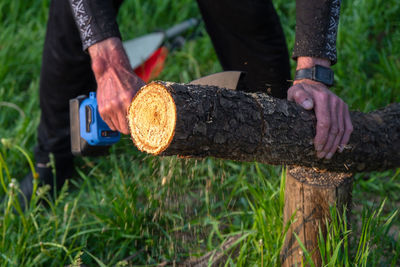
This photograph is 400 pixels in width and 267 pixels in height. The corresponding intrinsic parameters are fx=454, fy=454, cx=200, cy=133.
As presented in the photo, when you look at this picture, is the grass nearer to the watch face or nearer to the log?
the log

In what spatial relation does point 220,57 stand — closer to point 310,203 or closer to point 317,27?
point 317,27

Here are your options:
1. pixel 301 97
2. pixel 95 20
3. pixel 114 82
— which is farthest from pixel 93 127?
pixel 301 97

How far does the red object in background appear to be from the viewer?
3.17 meters

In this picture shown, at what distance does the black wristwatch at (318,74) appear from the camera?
5.23 ft

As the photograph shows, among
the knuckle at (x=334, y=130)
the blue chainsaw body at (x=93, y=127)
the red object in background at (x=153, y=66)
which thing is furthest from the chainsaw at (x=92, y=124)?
the red object in background at (x=153, y=66)

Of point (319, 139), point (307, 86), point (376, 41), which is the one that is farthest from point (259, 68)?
point (376, 41)

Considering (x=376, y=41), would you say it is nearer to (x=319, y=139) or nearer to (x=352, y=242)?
(x=352, y=242)

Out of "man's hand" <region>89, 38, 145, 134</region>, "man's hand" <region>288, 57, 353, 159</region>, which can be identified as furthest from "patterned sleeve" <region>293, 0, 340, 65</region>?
"man's hand" <region>89, 38, 145, 134</region>

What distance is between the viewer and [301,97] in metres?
1.50

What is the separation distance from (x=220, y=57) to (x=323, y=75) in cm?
94

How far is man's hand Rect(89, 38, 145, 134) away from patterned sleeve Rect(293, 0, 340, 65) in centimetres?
60

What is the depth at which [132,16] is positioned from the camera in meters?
4.17

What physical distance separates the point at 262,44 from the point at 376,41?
137 centimetres

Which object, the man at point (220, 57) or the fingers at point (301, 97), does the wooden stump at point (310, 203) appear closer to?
the man at point (220, 57)
